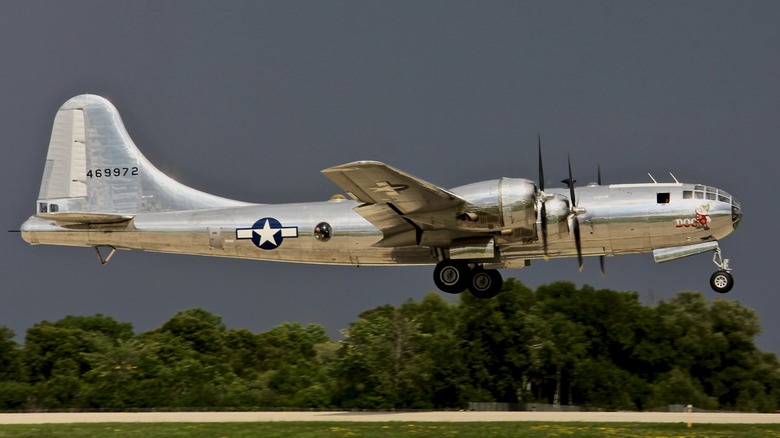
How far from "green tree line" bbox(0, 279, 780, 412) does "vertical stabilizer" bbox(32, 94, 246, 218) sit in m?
12.0

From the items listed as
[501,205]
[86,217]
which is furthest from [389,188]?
[86,217]

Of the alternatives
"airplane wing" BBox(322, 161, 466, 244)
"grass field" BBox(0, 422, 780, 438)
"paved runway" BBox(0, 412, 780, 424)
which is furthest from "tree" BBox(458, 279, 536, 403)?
"grass field" BBox(0, 422, 780, 438)

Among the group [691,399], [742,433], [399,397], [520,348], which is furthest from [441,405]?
[742,433]

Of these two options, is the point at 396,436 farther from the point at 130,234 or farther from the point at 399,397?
the point at 399,397

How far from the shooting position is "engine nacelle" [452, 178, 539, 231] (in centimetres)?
2727

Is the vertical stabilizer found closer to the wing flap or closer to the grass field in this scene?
the wing flap

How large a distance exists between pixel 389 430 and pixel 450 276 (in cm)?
513

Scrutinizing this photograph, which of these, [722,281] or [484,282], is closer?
[722,281]

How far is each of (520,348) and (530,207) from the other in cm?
2436

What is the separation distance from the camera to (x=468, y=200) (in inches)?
1086

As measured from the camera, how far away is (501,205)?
27328 millimetres

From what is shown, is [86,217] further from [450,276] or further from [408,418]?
[408,418]

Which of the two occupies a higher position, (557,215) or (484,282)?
(557,215)

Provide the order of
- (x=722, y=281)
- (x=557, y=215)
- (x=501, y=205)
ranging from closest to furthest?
(x=501, y=205) → (x=557, y=215) → (x=722, y=281)
